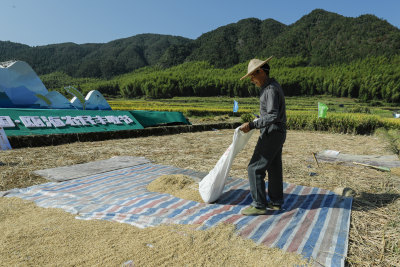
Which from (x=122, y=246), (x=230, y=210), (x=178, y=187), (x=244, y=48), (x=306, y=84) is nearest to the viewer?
(x=122, y=246)

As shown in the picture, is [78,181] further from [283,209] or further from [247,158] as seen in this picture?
[247,158]

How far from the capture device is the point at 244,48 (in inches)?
4562

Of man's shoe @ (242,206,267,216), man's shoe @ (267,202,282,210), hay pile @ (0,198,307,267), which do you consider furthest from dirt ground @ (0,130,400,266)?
man's shoe @ (267,202,282,210)

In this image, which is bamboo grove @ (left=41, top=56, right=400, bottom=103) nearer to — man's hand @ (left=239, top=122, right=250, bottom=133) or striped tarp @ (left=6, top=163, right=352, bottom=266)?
striped tarp @ (left=6, top=163, right=352, bottom=266)

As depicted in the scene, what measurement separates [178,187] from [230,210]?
2.73ft

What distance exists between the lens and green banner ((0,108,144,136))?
23.3 feet

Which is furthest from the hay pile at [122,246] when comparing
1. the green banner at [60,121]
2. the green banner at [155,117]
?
the green banner at [155,117]

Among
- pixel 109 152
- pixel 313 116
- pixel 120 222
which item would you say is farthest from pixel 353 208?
pixel 313 116

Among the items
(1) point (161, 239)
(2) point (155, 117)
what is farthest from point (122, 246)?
(2) point (155, 117)

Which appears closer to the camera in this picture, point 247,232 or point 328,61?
point 247,232

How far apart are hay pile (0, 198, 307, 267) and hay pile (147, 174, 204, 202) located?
0.79 meters

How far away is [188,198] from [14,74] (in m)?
10.4

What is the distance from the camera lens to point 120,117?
9.66 metres

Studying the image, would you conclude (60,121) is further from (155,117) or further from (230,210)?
(230,210)
